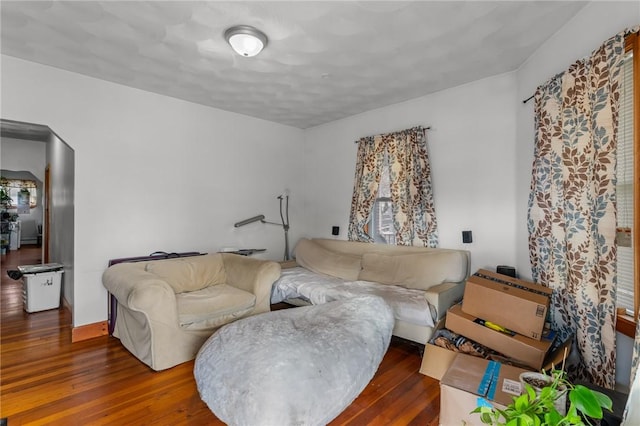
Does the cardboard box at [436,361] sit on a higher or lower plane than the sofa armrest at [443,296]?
lower

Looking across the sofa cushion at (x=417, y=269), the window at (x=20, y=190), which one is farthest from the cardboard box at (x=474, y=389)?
the window at (x=20, y=190)

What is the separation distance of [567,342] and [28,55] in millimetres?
4721

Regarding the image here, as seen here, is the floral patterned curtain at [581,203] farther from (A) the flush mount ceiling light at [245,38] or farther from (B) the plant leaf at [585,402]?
(A) the flush mount ceiling light at [245,38]

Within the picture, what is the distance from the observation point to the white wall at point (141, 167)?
2.80 m

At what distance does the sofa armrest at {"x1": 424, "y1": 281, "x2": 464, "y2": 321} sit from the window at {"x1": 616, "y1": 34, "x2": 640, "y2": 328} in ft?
3.66

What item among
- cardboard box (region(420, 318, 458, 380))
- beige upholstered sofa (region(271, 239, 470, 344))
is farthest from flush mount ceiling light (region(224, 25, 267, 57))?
cardboard box (region(420, 318, 458, 380))

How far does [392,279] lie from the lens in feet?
10.6

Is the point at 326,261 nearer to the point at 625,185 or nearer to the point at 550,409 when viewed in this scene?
the point at 625,185

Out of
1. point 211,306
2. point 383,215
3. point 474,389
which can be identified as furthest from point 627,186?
point 211,306

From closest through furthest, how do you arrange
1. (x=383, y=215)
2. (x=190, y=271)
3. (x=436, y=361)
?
(x=436, y=361)
(x=190, y=271)
(x=383, y=215)

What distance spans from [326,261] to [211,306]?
1574mm

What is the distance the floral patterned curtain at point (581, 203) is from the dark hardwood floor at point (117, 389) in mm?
1026

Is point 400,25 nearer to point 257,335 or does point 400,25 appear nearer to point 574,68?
point 574,68

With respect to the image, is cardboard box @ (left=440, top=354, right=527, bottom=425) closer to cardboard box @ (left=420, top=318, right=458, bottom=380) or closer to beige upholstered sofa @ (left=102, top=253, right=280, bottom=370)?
cardboard box @ (left=420, top=318, right=458, bottom=380)
